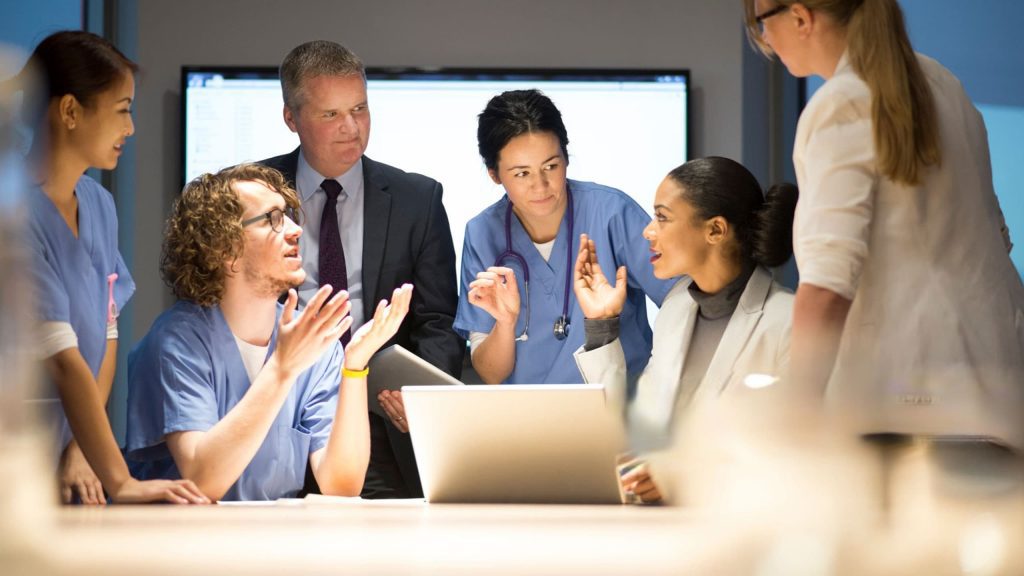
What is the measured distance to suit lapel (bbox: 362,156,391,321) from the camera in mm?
2658

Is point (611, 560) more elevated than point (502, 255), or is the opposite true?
point (502, 255)

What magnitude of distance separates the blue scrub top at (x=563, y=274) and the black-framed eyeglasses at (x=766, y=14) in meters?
1.07

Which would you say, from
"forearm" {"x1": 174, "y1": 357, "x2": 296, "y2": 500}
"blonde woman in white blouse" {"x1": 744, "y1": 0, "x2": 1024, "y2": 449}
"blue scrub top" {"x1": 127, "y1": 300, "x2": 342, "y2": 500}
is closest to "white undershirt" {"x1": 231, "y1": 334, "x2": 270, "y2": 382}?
"blue scrub top" {"x1": 127, "y1": 300, "x2": 342, "y2": 500}

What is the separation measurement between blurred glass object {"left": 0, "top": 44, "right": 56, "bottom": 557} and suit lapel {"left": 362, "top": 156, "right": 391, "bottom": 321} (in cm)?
238

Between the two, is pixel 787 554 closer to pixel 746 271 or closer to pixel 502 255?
pixel 746 271

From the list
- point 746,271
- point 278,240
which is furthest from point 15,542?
point 746,271

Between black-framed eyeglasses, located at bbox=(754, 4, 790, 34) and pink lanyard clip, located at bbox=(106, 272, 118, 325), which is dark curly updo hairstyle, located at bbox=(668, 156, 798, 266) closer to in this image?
black-framed eyeglasses, located at bbox=(754, 4, 790, 34)

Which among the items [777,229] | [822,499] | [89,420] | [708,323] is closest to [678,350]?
[708,323]

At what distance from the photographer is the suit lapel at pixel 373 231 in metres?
2.66

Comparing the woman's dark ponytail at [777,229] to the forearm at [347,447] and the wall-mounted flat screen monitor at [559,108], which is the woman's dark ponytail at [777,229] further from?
the wall-mounted flat screen monitor at [559,108]

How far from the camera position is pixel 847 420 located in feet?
1.21

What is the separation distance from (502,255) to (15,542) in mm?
2426

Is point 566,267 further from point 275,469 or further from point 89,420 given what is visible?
point 89,420

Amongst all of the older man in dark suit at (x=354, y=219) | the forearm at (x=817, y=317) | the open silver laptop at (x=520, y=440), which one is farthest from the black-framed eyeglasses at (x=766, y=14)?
the older man in dark suit at (x=354, y=219)
